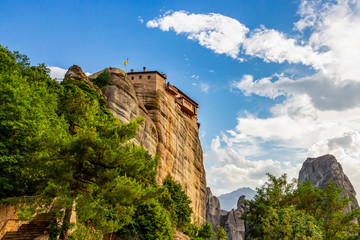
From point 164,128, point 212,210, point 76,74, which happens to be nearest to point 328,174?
point 212,210

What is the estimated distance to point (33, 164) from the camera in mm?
14469

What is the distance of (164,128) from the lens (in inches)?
1929

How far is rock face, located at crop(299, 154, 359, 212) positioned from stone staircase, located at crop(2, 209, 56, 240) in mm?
90355

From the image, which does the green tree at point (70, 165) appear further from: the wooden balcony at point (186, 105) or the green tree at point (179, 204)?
the wooden balcony at point (186, 105)

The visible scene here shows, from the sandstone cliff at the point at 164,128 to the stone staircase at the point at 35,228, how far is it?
2268 centimetres

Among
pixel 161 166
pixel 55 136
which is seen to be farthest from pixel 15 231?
pixel 161 166

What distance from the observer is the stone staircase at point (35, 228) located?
46.8 ft

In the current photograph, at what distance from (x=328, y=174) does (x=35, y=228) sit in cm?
9384

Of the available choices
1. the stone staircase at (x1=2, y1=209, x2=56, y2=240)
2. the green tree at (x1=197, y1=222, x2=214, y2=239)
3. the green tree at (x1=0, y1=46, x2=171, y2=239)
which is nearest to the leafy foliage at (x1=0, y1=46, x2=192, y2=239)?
the green tree at (x1=0, y1=46, x2=171, y2=239)

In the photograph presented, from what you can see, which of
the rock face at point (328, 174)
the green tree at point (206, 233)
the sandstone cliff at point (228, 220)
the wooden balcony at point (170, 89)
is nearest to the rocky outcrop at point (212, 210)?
the sandstone cliff at point (228, 220)

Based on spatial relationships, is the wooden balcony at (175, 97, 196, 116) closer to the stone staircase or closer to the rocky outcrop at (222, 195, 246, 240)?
the rocky outcrop at (222, 195, 246, 240)

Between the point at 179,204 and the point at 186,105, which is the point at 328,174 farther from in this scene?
the point at 179,204

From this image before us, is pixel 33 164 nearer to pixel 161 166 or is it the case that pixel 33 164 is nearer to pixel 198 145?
pixel 161 166

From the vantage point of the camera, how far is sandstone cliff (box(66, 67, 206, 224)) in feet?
134
